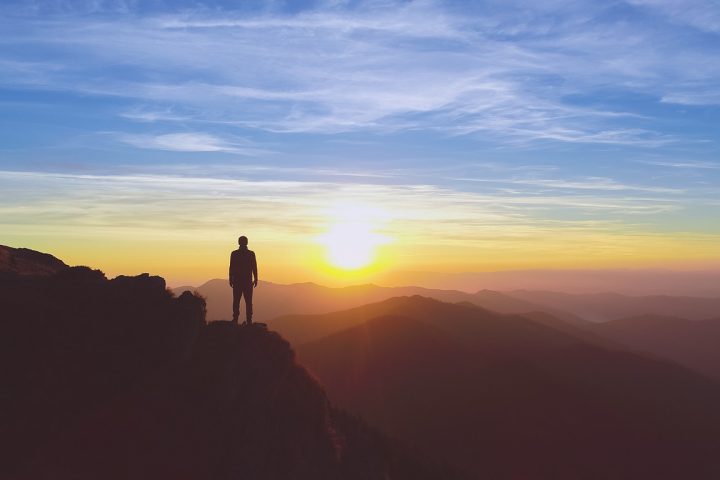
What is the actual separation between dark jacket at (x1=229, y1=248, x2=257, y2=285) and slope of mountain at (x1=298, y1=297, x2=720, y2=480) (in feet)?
126

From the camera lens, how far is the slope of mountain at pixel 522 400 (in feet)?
221

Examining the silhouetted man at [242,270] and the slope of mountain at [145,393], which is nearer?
the slope of mountain at [145,393]

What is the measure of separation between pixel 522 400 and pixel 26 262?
7057cm

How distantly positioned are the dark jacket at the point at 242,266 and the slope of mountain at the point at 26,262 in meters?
6.95

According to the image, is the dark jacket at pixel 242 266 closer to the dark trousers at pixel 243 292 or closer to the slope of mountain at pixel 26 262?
the dark trousers at pixel 243 292

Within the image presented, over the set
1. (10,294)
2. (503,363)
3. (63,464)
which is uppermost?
(10,294)

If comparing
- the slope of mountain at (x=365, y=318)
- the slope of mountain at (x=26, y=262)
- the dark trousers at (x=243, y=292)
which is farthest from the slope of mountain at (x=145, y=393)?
the slope of mountain at (x=365, y=318)

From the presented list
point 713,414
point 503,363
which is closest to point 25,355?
point 503,363

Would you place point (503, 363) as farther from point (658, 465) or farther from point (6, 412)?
point (6, 412)

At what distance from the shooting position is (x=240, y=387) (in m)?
17.1

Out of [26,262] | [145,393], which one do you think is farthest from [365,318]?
[145,393]

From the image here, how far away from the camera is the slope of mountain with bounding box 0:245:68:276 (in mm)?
19375

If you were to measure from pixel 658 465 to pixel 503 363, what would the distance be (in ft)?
86.4

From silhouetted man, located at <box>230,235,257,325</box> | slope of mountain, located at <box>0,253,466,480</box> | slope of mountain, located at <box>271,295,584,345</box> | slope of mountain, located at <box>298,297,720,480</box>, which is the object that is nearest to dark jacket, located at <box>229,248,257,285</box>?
silhouetted man, located at <box>230,235,257,325</box>
